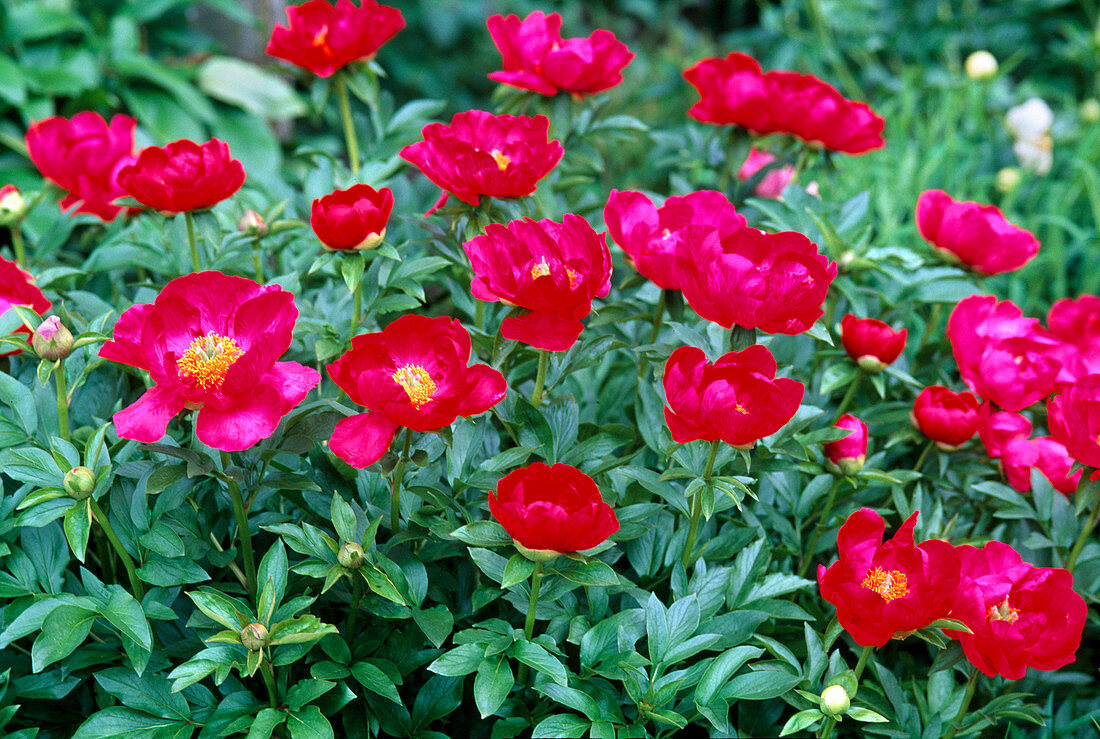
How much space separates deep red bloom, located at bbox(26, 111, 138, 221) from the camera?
4.82ft

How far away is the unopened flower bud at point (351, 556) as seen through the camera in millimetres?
974

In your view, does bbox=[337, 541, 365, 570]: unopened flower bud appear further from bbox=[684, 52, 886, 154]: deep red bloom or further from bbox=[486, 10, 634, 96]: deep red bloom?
bbox=[684, 52, 886, 154]: deep red bloom

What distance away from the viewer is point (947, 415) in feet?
4.22

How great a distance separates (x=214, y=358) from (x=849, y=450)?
0.79 metres

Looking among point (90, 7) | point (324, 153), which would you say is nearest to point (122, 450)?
point (324, 153)

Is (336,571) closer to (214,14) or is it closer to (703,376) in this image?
(703,376)

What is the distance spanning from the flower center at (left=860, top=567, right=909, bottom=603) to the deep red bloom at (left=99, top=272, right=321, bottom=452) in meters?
0.64

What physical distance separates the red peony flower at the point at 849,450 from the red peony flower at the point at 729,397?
0.29 metres

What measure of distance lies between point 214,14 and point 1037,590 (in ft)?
11.3

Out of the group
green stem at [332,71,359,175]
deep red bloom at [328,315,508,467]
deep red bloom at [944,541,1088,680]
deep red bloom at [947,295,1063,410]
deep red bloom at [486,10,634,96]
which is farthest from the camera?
green stem at [332,71,359,175]

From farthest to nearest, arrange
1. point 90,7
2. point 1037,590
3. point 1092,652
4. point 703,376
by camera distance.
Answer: point 90,7 < point 1092,652 < point 1037,590 < point 703,376

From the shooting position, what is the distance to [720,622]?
113 centimetres

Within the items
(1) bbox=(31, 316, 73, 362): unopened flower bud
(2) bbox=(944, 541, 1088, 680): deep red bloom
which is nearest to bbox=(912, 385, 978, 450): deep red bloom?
(2) bbox=(944, 541, 1088, 680): deep red bloom

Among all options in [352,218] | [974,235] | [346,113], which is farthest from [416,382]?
[974,235]
